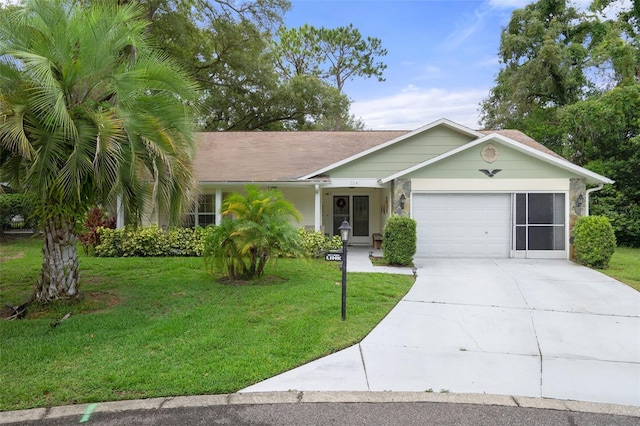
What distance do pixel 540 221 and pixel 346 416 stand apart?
11.1 metres

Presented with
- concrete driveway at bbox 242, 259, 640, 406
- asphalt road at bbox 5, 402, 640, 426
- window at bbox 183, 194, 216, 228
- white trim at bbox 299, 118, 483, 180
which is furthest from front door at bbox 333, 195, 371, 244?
asphalt road at bbox 5, 402, 640, 426

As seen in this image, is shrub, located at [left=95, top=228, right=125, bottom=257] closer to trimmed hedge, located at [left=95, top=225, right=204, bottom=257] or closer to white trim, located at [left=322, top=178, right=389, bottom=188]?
trimmed hedge, located at [left=95, top=225, right=204, bottom=257]

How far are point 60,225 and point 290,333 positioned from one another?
14.3 feet

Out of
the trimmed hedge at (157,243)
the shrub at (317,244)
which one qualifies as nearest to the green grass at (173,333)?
the shrub at (317,244)

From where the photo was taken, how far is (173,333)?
229 inches

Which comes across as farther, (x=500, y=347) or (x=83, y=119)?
(x=83, y=119)

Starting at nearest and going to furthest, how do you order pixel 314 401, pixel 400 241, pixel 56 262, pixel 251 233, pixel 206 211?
pixel 314 401
pixel 56 262
pixel 251 233
pixel 400 241
pixel 206 211

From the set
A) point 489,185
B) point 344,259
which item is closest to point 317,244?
point 489,185

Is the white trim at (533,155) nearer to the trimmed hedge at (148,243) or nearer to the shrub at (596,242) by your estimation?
the shrub at (596,242)

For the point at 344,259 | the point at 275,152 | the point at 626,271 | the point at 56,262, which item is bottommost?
the point at 626,271

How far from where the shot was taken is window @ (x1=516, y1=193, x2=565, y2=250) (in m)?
12.7

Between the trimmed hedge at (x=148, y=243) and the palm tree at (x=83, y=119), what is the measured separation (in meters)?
5.82

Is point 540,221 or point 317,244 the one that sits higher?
point 540,221

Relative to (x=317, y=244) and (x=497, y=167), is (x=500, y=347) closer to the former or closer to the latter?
(x=317, y=244)
